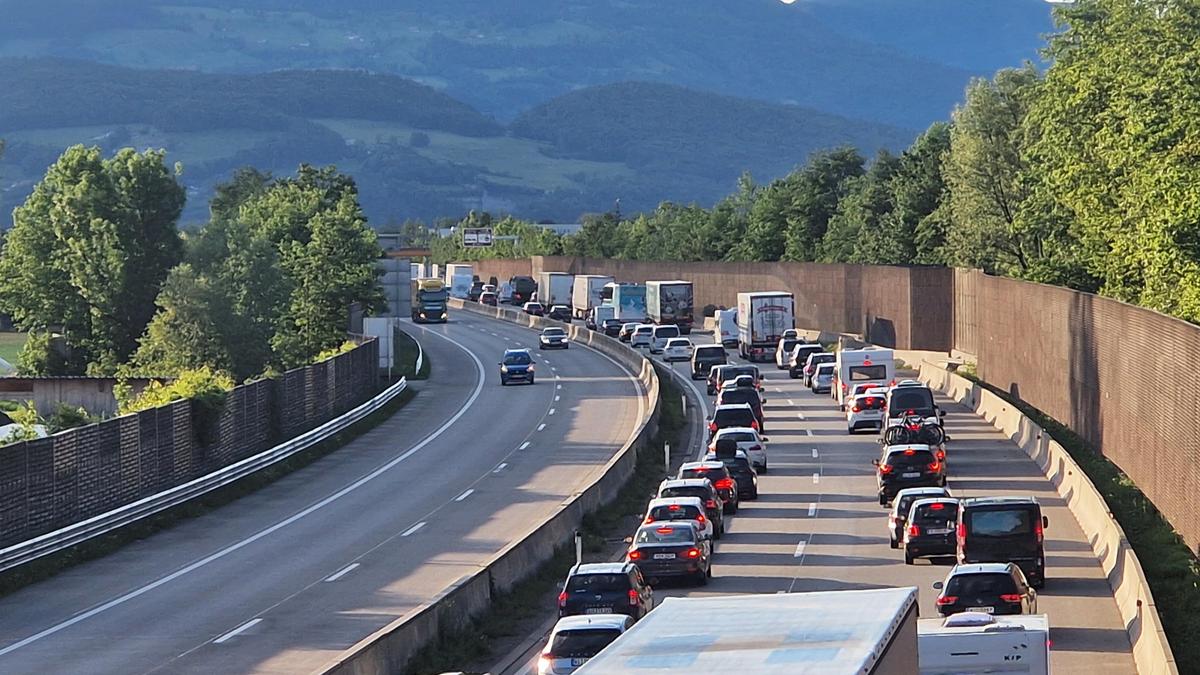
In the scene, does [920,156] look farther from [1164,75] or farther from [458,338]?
[1164,75]

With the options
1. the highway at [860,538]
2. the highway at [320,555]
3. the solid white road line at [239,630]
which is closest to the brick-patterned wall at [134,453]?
the highway at [320,555]

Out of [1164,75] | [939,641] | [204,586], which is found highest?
[1164,75]

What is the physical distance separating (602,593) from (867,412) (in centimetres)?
3539

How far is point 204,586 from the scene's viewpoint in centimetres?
3481

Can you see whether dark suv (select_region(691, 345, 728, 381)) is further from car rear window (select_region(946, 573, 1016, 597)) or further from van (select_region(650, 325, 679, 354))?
car rear window (select_region(946, 573, 1016, 597))

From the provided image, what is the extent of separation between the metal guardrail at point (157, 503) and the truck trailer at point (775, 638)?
23.2 metres

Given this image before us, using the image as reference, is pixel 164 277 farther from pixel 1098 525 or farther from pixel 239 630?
pixel 239 630

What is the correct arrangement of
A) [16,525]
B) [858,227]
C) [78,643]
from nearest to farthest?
[78,643], [16,525], [858,227]

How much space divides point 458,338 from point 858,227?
3135 centimetres

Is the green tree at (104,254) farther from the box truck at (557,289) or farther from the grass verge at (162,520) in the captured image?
the box truck at (557,289)

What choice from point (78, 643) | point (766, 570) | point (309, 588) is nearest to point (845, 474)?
point (766, 570)

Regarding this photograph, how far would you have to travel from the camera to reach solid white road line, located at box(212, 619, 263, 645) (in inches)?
1128

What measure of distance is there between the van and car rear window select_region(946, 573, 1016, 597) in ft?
247

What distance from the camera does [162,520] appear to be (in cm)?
4338
